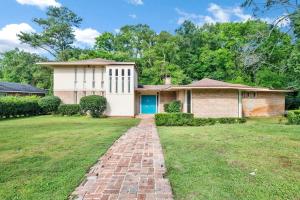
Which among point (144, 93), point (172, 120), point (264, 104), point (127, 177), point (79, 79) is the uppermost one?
point (79, 79)

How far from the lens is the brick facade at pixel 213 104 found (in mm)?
18359

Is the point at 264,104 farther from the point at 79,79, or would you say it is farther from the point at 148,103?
the point at 79,79

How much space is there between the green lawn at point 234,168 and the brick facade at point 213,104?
917cm

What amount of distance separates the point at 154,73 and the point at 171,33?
8.08 m

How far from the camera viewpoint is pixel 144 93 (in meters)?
24.4

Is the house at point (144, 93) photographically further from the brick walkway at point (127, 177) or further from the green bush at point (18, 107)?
the brick walkway at point (127, 177)

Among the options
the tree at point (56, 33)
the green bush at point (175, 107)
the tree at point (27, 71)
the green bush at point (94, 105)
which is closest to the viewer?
the green bush at point (94, 105)

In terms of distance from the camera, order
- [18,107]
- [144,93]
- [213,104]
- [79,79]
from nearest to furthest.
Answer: [213,104] < [18,107] < [79,79] < [144,93]

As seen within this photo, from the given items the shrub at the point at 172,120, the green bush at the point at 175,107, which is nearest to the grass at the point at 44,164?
the shrub at the point at 172,120

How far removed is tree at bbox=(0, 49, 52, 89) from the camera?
4122 cm

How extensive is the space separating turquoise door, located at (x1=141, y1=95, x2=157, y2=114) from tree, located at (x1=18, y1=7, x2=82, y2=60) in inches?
806

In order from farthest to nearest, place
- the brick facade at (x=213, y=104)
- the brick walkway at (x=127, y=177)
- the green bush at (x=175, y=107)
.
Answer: the green bush at (x=175, y=107)
the brick facade at (x=213, y=104)
the brick walkway at (x=127, y=177)

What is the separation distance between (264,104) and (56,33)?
32.3 metres

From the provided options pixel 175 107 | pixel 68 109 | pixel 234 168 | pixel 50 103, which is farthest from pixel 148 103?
pixel 234 168
